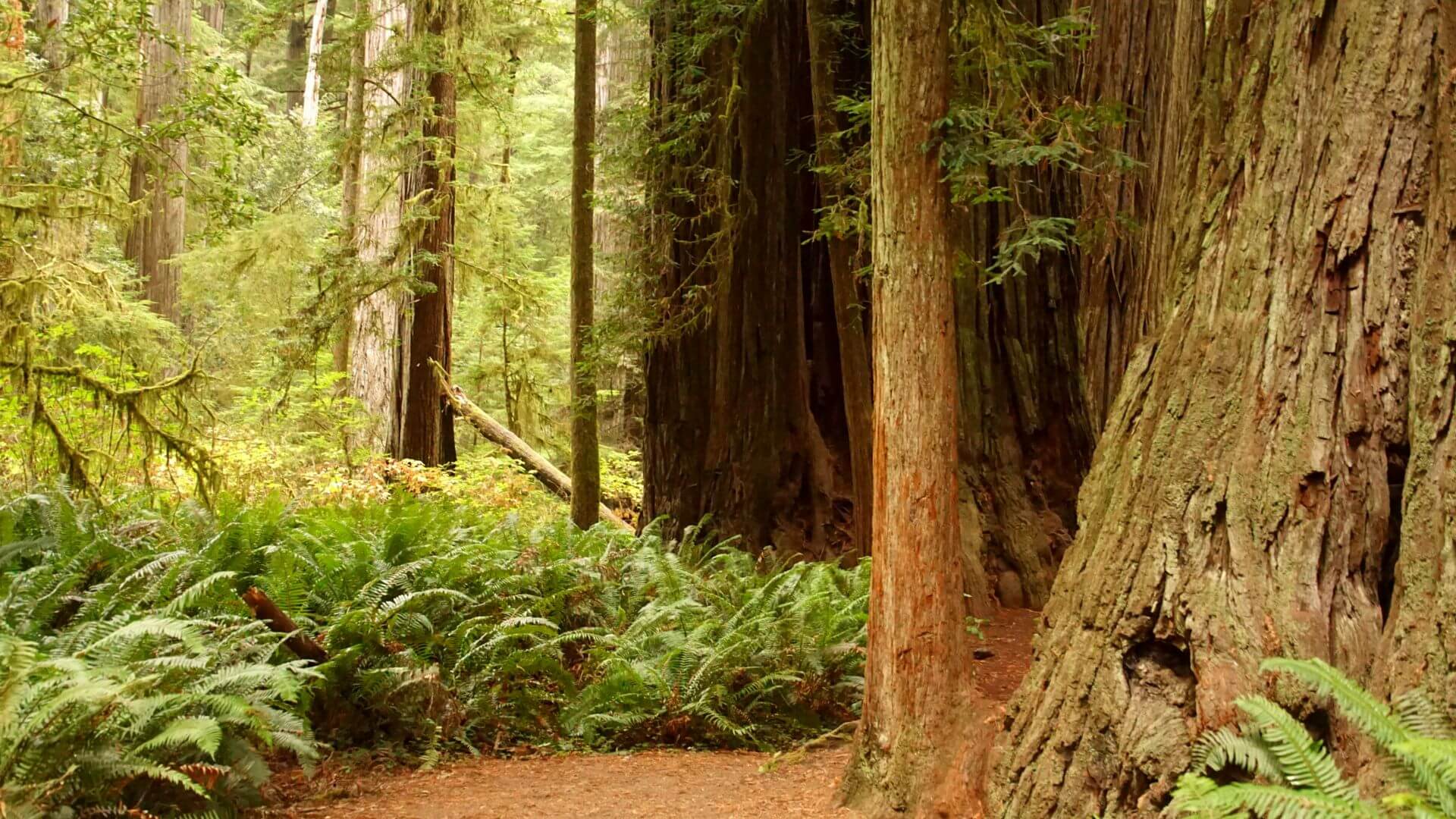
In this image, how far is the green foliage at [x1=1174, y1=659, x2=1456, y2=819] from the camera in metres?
2.61

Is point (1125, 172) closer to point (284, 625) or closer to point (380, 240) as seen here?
point (284, 625)

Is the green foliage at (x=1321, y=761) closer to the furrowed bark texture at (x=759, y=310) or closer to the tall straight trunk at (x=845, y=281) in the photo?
the tall straight trunk at (x=845, y=281)

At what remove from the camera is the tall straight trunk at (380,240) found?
40.0ft

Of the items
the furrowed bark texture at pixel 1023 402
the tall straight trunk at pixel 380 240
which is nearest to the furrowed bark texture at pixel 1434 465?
the furrowed bark texture at pixel 1023 402

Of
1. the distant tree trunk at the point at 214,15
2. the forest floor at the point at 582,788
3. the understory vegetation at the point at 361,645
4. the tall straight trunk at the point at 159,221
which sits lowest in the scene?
the forest floor at the point at 582,788

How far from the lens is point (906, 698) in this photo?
4.63 m

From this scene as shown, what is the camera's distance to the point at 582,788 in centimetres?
546

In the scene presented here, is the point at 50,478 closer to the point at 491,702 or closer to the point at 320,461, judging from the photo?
the point at 491,702

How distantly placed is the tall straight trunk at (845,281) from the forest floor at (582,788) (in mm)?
2526

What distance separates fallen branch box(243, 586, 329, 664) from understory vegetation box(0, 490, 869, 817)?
81mm

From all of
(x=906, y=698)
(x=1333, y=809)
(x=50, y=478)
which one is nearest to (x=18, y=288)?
(x=50, y=478)

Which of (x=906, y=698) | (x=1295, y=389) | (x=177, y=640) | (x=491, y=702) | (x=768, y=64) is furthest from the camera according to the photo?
(x=768, y=64)

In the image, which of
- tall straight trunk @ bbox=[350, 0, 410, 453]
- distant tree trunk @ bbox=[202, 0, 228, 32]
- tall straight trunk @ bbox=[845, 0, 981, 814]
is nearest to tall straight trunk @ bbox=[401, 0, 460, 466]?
tall straight trunk @ bbox=[350, 0, 410, 453]

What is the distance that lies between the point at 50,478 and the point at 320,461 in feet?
21.1
